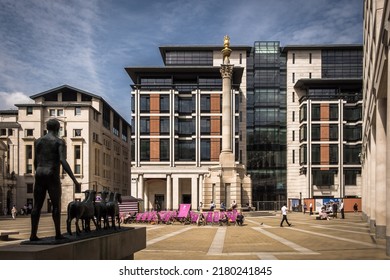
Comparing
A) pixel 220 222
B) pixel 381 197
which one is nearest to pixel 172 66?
pixel 220 222

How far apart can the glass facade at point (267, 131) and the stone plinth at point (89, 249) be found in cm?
2604

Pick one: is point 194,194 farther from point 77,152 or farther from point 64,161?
point 64,161

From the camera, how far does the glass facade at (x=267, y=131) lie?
43094 mm

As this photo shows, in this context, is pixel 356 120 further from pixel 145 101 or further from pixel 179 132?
pixel 145 101

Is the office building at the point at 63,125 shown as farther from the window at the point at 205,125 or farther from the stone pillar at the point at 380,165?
the window at the point at 205,125

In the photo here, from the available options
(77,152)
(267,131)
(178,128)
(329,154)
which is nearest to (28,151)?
(77,152)

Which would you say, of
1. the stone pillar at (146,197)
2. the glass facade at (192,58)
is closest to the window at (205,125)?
the glass facade at (192,58)

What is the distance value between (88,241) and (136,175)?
198 feet

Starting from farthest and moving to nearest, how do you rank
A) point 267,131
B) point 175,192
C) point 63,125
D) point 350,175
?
point 175,192 → point 350,175 → point 267,131 → point 63,125

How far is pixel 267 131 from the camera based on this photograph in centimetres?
Answer: 5259

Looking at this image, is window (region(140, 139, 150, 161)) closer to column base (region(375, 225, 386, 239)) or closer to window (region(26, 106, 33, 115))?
column base (region(375, 225, 386, 239))

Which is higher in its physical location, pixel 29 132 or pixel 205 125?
pixel 205 125

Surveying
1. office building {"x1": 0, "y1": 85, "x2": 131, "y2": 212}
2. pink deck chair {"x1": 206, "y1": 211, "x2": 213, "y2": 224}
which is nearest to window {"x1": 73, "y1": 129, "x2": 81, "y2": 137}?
office building {"x1": 0, "y1": 85, "x2": 131, "y2": 212}

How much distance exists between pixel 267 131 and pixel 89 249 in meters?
44.6
